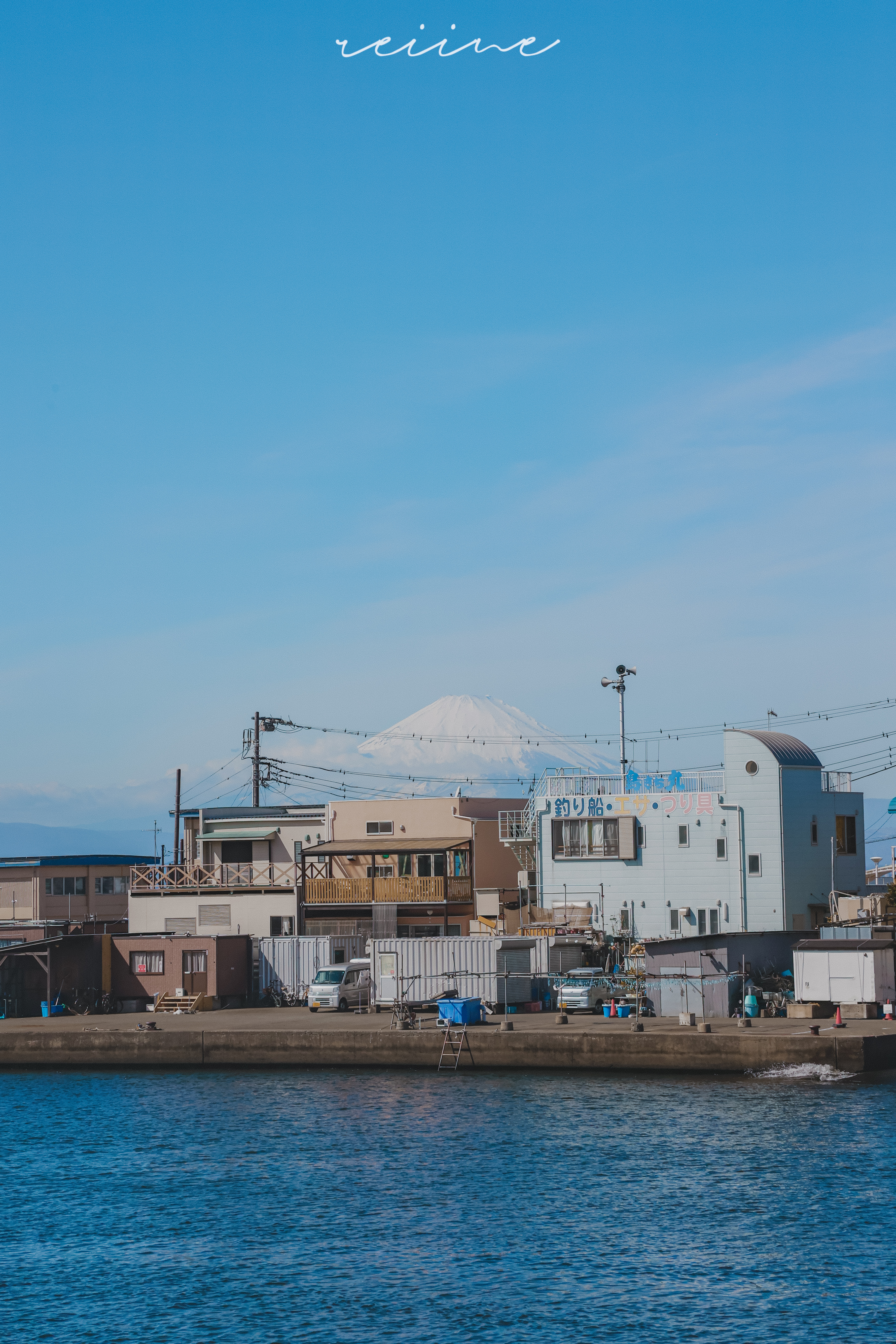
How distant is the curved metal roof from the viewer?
68500 mm

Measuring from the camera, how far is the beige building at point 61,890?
82.5 m

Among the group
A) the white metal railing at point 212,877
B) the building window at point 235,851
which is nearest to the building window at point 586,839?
the white metal railing at point 212,877

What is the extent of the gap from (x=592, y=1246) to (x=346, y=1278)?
5328 mm

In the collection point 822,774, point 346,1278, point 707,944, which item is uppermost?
point 822,774

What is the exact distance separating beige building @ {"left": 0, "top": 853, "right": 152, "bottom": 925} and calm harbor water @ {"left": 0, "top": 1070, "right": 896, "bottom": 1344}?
33628mm

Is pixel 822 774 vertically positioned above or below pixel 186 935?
above

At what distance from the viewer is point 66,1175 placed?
39.2 meters

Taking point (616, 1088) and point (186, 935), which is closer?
point (616, 1088)

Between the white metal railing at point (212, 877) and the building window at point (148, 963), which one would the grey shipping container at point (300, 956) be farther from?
the white metal railing at point (212, 877)

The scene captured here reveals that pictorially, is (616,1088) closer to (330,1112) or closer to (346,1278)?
(330,1112)

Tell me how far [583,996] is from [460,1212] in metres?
23.5

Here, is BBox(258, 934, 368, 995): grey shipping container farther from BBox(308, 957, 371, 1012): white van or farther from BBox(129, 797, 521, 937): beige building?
BBox(129, 797, 521, 937): beige building

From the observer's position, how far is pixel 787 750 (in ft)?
227

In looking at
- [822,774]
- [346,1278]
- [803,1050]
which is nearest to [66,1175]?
[346,1278]
